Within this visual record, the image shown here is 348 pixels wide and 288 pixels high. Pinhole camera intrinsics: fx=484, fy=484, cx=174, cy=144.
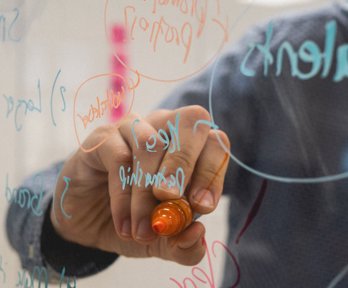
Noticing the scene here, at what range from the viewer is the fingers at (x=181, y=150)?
39 cm

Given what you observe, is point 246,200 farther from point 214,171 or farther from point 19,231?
point 19,231

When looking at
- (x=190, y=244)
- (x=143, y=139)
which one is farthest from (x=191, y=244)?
(x=143, y=139)

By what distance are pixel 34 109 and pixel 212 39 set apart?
27 centimetres

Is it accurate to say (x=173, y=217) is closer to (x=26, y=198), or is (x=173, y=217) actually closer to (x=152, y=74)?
(x=152, y=74)

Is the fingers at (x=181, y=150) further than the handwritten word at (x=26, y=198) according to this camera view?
No

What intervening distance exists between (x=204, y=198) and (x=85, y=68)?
21cm

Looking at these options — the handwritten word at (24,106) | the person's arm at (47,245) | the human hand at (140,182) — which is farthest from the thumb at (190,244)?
the handwritten word at (24,106)

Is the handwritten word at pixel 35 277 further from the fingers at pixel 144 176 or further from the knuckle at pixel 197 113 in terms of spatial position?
the knuckle at pixel 197 113

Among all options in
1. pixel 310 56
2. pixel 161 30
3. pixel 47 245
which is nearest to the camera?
pixel 310 56

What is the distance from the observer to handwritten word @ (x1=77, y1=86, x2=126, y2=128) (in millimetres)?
462

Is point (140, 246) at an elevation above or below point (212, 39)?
below

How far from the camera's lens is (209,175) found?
1.28 feet

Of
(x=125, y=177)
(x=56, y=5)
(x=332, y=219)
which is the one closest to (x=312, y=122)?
(x=332, y=219)

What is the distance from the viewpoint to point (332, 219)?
335mm
